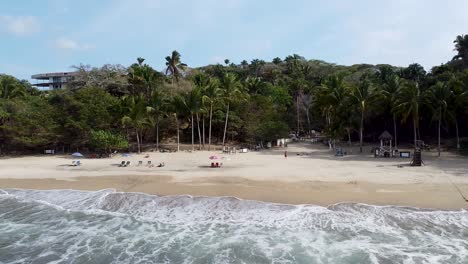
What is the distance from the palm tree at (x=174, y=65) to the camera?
55.9m

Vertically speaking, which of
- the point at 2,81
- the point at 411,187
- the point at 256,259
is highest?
the point at 2,81

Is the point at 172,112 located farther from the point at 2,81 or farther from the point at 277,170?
the point at 2,81

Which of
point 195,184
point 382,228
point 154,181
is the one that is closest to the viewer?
point 382,228

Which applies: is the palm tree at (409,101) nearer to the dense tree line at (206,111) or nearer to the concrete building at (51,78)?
the dense tree line at (206,111)

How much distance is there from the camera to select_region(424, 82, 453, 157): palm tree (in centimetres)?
3594

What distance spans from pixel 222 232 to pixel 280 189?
20.7 ft

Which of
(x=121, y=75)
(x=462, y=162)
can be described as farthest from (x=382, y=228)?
(x=121, y=75)

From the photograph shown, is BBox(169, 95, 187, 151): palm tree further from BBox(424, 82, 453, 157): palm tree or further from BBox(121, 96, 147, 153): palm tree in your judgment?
BBox(424, 82, 453, 157): palm tree

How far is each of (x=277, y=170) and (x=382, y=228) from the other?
1241 cm

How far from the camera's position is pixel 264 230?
14945mm

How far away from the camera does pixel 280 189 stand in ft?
67.1

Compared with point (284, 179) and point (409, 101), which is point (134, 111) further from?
point (409, 101)

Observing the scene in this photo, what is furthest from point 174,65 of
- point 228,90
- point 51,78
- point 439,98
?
point 51,78

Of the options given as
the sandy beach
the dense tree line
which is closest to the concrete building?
the dense tree line
